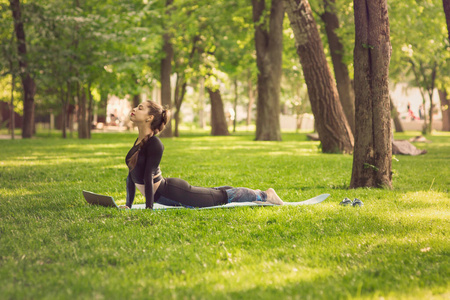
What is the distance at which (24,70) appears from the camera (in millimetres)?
24953

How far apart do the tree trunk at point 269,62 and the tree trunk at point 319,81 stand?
350 inches

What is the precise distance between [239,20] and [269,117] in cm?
772

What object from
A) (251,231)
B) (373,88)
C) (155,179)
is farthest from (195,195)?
(373,88)

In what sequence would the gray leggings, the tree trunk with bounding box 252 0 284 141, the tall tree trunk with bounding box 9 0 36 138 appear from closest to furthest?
the gray leggings, the tree trunk with bounding box 252 0 284 141, the tall tree trunk with bounding box 9 0 36 138

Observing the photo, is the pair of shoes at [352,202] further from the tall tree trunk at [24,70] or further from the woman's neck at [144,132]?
the tall tree trunk at [24,70]

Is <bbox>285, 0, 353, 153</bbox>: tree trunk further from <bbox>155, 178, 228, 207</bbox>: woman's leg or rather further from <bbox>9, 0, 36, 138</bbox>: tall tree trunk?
<bbox>9, 0, 36, 138</bbox>: tall tree trunk

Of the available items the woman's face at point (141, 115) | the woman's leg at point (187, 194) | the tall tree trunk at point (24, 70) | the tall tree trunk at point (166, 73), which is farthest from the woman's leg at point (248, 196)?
the tall tree trunk at point (166, 73)

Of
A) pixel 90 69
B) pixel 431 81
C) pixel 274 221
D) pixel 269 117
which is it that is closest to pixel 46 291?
pixel 274 221

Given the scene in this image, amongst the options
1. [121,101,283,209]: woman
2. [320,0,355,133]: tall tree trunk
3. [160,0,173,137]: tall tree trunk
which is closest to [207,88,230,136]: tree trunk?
[160,0,173,137]: tall tree trunk

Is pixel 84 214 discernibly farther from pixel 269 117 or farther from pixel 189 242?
pixel 269 117

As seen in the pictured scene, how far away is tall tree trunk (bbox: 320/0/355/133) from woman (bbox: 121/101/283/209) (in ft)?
48.8

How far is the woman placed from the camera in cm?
625

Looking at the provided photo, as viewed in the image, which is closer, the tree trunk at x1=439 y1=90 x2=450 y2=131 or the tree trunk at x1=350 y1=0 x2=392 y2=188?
the tree trunk at x1=350 y1=0 x2=392 y2=188

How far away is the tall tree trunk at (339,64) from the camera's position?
68.1ft
